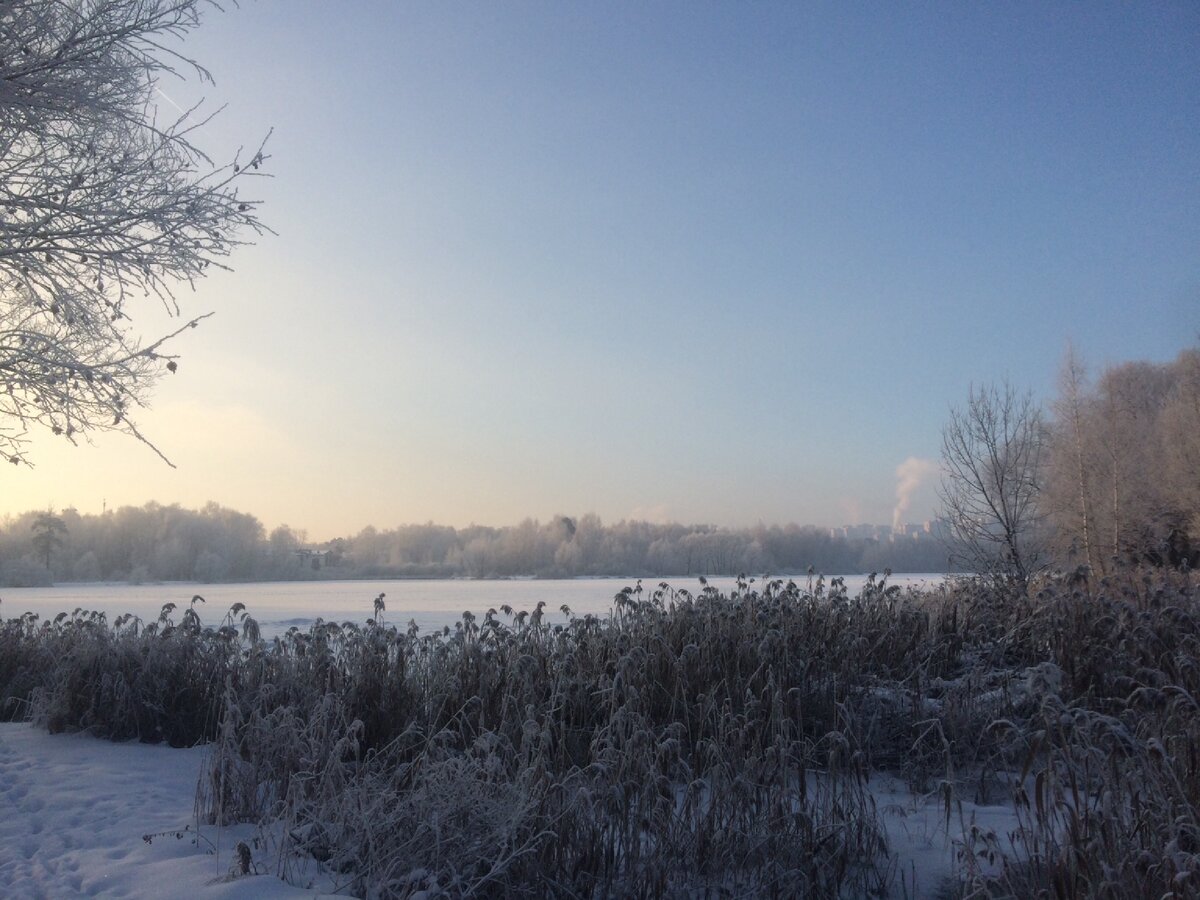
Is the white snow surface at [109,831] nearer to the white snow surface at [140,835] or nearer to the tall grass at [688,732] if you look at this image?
the white snow surface at [140,835]

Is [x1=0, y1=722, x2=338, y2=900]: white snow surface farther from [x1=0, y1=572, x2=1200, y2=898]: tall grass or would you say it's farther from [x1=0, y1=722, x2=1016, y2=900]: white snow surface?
[x1=0, y1=572, x2=1200, y2=898]: tall grass

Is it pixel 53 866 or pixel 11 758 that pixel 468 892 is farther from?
pixel 11 758

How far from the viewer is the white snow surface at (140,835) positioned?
12.2 ft

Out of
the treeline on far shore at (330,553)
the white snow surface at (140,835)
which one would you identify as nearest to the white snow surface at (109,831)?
the white snow surface at (140,835)

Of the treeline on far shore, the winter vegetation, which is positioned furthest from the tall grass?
the treeline on far shore

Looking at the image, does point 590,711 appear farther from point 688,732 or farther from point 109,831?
point 109,831

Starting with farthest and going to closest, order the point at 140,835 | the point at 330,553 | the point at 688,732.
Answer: the point at 330,553 → the point at 688,732 → the point at 140,835

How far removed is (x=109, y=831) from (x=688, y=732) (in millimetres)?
3581

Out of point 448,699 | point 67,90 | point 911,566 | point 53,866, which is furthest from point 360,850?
point 911,566

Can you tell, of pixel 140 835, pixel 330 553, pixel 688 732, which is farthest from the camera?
pixel 330 553

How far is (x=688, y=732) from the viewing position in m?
5.52

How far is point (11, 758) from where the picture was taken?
6.10m

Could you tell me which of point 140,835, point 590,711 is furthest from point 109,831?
point 590,711

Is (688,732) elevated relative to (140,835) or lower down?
elevated
